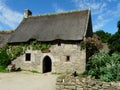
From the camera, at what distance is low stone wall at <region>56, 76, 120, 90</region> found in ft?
34.6

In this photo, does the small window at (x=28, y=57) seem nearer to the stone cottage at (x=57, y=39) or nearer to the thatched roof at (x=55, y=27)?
the stone cottage at (x=57, y=39)

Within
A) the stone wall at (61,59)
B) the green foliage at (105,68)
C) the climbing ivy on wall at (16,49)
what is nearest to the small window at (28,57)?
the stone wall at (61,59)

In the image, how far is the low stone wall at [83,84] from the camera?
10.5 m

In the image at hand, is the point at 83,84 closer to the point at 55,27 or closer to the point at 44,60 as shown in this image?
the point at 44,60

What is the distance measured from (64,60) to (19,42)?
20.2 feet

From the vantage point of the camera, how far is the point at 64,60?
21.5 meters

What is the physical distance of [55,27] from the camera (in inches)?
930

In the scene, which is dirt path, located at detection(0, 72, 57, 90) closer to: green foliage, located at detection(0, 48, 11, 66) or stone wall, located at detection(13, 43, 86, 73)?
stone wall, located at detection(13, 43, 86, 73)

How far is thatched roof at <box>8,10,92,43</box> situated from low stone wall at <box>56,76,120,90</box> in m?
9.63

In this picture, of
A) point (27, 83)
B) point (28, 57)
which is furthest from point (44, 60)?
point (27, 83)

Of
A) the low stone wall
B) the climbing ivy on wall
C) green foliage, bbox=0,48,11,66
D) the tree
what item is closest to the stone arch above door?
the climbing ivy on wall

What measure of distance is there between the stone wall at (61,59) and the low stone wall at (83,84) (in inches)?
354

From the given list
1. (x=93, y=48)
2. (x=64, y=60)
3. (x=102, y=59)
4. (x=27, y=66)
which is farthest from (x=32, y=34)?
(x=102, y=59)

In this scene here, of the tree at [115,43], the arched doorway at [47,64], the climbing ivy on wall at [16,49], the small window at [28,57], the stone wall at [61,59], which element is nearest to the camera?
the tree at [115,43]
